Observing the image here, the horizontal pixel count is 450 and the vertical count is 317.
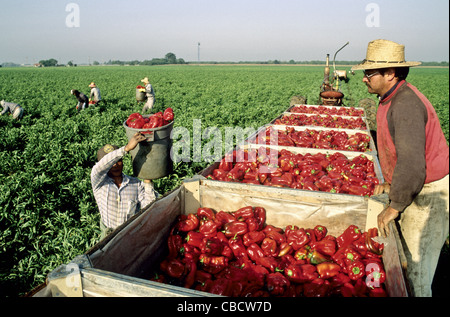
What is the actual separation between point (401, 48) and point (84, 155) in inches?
308

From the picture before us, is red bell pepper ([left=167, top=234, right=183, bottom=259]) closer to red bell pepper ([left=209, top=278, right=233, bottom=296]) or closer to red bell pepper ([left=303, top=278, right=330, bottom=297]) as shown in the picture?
red bell pepper ([left=209, top=278, right=233, bottom=296])

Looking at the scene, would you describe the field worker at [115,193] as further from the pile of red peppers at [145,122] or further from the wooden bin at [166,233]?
the wooden bin at [166,233]

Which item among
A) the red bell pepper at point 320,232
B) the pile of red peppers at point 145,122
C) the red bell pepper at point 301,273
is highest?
the pile of red peppers at point 145,122

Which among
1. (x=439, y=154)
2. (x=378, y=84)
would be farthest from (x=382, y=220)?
(x=378, y=84)

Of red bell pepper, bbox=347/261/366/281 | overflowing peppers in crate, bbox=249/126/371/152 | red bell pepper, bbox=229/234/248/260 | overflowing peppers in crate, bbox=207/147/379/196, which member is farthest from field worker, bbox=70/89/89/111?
red bell pepper, bbox=347/261/366/281

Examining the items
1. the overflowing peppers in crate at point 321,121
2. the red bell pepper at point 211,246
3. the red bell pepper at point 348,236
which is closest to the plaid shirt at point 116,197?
the red bell pepper at point 211,246

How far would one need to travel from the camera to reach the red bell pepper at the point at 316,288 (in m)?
3.05

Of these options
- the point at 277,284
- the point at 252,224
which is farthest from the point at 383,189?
the point at 277,284

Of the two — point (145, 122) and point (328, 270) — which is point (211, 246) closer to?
point (328, 270)

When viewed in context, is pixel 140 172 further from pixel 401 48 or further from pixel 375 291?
pixel 401 48

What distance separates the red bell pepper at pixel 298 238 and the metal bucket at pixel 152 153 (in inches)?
86.6

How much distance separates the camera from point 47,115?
15.0 meters

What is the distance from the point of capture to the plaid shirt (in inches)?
172

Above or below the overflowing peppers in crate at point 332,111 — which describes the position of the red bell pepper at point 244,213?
below
